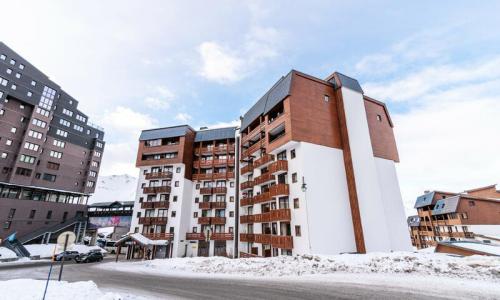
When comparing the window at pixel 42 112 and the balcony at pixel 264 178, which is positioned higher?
the window at pixel 42 112

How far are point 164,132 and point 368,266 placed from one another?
4377cm

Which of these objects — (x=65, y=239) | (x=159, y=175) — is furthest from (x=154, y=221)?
(x=65, y=239)

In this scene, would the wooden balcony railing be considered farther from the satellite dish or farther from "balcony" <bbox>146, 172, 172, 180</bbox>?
the satellite dish

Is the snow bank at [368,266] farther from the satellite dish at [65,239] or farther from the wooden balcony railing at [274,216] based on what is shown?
the satellite dish at [65,239]

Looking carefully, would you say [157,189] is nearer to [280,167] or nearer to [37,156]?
[280,167]

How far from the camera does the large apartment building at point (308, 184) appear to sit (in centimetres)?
2595

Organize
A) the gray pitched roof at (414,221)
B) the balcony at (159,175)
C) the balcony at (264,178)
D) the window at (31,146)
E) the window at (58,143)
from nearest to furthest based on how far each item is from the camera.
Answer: the balcony at (264,178) < the balcony at (159,175) < the window at (31,146) < the window at (58,143) < the gray pitched roof at (414,221)

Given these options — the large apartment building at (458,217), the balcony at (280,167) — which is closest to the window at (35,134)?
the balcony at (280,167)

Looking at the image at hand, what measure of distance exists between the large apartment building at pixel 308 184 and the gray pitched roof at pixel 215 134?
4.82 meters

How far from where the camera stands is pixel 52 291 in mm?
11344

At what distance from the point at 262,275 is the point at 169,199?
31449mm

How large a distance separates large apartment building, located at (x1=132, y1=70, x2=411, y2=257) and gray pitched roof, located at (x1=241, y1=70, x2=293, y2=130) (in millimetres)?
208

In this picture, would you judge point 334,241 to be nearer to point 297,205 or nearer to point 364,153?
point 297,205

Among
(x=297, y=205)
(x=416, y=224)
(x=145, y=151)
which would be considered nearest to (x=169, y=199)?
(x=145, y=151)
